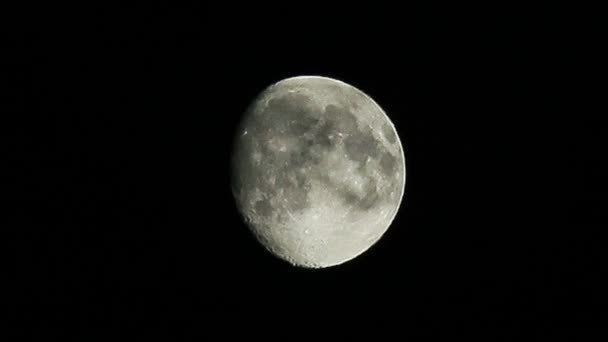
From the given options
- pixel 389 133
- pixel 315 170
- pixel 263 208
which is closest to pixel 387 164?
pixel 389 133

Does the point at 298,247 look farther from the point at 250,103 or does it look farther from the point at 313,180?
the point at 250,103

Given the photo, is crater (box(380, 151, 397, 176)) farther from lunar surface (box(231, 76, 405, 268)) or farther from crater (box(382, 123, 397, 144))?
crater (box(382, 123, 397, 144))

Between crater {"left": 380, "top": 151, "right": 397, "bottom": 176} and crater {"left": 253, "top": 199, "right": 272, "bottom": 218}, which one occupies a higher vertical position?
crater {"left": 380, "top": 151, "right": 397, "bottom": 176}

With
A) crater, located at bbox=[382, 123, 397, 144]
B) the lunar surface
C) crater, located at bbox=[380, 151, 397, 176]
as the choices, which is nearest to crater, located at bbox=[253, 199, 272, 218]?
the lunar surface

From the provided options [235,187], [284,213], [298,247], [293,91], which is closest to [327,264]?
[298,247]

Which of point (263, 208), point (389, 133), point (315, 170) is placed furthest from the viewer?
point (389, 133)

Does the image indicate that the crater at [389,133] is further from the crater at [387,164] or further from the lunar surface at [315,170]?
the crater at [387,164]

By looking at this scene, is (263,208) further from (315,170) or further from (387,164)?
(387,164)

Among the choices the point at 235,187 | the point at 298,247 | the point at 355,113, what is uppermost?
the point at 355,113
